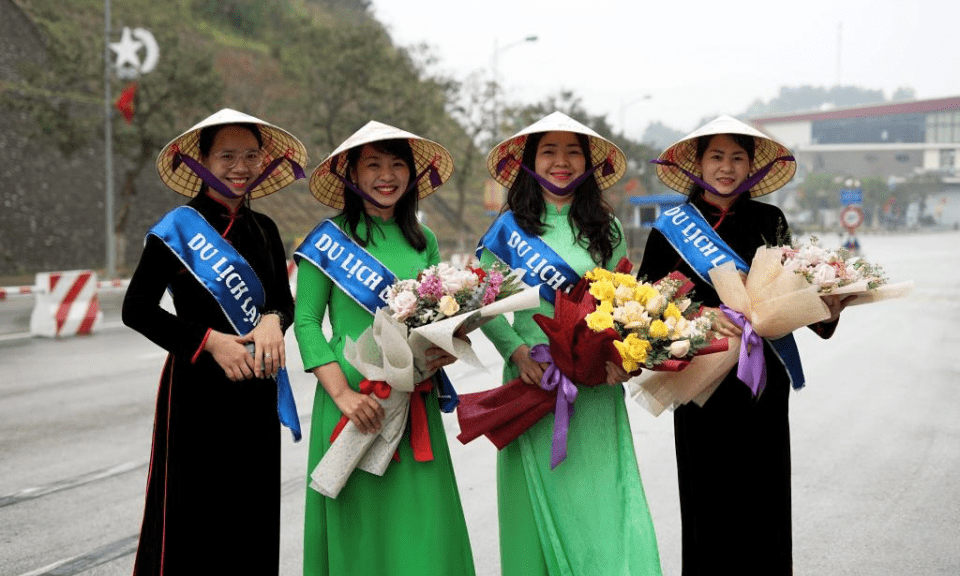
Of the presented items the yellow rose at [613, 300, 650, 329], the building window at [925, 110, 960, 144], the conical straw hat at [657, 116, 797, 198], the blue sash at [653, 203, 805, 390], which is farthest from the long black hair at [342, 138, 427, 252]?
the building window at [925, 110, 960, 144]

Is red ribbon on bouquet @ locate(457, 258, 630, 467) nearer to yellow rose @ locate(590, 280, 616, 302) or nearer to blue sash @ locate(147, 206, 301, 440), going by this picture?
yellow rose @ locate(590, 280, 616, 302)

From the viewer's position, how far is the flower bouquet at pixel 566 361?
2.73 m

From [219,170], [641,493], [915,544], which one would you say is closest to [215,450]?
[219,170]

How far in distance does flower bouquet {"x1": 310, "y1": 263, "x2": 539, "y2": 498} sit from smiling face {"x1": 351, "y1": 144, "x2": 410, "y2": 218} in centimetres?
36

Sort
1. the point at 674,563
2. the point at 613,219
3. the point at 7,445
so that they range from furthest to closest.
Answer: the point at 7,445, the point at 674,563, the point at 613,219

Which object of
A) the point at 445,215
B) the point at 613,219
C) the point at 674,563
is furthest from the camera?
the point at 445,215

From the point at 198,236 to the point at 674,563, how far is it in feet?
8.55

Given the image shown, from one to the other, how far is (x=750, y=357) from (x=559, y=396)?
0.63 m

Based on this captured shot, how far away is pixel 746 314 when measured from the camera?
3010mm

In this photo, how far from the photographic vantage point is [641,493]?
3.04 metres

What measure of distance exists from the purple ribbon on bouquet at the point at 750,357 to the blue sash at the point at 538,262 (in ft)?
1.82

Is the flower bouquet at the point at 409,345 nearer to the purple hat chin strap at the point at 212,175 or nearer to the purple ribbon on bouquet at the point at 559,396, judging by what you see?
the purple ribbon on bouquet at the point at 559,396

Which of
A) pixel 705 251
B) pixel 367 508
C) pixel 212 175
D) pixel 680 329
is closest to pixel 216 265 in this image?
pixel 212 175

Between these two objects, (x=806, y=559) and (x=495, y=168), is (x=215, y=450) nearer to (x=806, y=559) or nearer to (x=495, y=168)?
(x=495, y=168)
